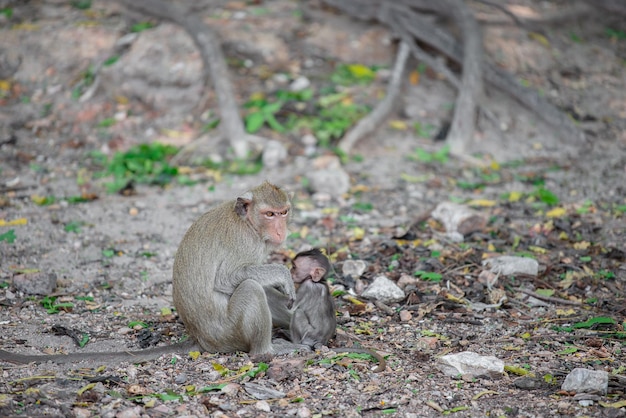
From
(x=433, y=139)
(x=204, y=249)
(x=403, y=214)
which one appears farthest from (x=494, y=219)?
(x=204, y=249)

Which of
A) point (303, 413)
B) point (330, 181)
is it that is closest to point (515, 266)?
point (330, 181)

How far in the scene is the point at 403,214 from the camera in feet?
26.1

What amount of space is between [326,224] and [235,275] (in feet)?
8.99

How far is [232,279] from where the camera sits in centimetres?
504

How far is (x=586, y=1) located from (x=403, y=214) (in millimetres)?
5256

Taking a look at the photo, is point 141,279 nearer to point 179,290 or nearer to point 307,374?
point 179,290

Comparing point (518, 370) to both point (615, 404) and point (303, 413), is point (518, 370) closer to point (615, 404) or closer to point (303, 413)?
point (615, 404)

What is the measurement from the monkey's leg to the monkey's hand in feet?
0.19

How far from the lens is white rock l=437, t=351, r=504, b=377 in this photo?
4.82m

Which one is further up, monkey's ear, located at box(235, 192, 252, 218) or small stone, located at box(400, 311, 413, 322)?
monkey's ear, located at box(235, 192, 252, 218)

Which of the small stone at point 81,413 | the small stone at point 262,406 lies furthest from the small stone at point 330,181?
the small stone at point 81,413

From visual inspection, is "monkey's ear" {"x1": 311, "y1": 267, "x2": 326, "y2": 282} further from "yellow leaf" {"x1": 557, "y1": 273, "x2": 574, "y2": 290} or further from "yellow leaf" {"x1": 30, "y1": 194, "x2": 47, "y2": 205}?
"yellow leaf" {"x1": 30, "y1": 194, "x2": 47, "y2": 205}

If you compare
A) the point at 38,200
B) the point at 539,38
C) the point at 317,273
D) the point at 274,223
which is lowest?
the point at 38,200

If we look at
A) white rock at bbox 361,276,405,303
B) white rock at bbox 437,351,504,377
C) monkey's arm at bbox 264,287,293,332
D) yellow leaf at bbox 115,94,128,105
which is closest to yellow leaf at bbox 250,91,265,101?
yellow leaf at bbox 115,94,128,105
